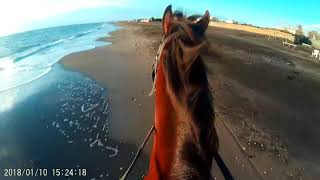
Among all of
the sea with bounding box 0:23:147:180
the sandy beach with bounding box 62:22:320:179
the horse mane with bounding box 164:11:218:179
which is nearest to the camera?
the horse mane with bounding box 164:11:218:179

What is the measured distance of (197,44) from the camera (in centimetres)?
153

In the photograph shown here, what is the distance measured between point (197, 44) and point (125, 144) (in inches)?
202

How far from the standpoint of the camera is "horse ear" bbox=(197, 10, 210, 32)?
1.63 metres

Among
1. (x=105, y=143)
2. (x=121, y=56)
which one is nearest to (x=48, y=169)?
(x=105, y=143)

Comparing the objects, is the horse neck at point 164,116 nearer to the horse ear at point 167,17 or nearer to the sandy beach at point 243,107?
the horse ear at point 167,17

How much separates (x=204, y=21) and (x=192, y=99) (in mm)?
358

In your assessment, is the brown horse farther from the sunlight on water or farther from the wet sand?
the sunlight on water

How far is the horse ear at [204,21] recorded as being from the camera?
1.63 metres

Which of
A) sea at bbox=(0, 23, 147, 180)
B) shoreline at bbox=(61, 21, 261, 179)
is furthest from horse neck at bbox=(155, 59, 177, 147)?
sea at bbox=(0, 23, 147, 180)

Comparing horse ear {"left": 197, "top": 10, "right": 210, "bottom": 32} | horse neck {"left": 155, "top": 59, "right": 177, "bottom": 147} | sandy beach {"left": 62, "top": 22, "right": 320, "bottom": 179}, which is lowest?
sandy beach {"left": 62, "top": 22, "right": 320, "bottom": 179}

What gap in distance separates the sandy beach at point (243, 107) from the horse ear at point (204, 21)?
0.78 ft

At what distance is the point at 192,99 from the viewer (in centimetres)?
149

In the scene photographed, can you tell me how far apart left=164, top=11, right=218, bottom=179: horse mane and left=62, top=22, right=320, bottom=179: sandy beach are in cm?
36

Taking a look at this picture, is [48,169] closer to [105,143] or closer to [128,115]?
[105,143]
